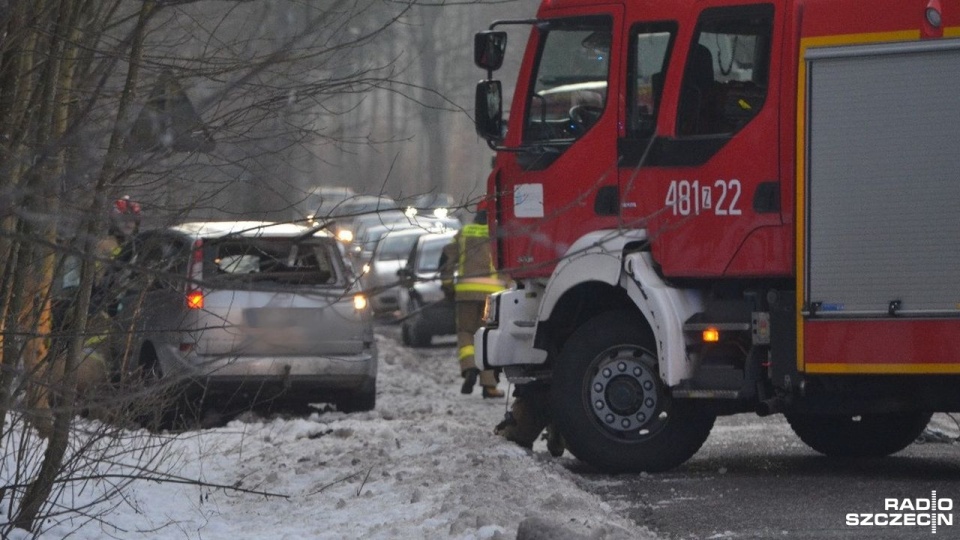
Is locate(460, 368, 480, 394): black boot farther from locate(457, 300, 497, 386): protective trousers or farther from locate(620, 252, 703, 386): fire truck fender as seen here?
locate(620, 252, 703, 386): fire truck fender

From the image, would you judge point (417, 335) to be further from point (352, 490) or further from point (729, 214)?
point (352, 490)

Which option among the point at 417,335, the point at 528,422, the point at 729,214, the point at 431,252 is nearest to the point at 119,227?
the point at 729,214

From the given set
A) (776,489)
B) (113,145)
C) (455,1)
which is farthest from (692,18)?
(113,145)

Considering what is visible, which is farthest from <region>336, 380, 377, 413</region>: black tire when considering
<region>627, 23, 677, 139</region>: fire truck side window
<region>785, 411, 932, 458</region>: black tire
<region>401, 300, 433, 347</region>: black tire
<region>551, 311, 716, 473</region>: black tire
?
<region>401, 300, 433, 347</region>: black tire

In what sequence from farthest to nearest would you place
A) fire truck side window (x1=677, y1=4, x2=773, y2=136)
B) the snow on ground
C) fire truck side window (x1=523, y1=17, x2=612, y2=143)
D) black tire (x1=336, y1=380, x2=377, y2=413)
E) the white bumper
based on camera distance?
black tire (x1=336, y1=380, x2=377, y2=413) → the white bumper → fire truck side window (x1=523, y1=17, x2=612, y2=143) → fire truck side window (x1=677, y1=4, x2=773, y2=136) → the snow on ground

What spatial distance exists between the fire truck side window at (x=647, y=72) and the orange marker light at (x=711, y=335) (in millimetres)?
1141

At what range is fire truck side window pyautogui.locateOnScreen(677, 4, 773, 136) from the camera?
7961 mm

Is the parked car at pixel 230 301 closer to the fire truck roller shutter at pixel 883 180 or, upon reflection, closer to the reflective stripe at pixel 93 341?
the reflective stripe at pixel 93 341

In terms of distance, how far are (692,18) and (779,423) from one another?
4518 millimetres

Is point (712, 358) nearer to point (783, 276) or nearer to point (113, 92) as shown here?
point (783, 276)

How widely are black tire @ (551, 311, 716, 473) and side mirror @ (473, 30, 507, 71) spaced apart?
157 centimetres

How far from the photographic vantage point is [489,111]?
8.73 m

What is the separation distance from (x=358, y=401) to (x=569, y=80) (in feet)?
13.6

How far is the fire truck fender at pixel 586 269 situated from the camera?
8.28 metres
